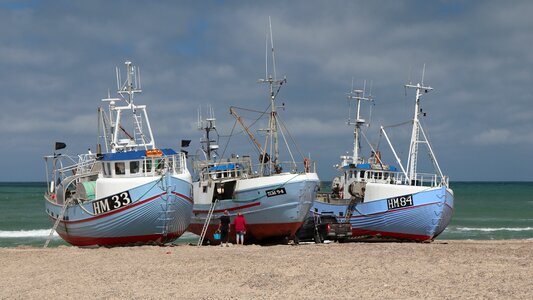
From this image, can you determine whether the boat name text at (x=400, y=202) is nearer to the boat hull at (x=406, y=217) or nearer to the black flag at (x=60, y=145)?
the boat hull at (x=406, y=217)

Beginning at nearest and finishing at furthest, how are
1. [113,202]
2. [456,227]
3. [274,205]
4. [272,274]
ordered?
[272,274], [113,202], [274,205], [456,227]

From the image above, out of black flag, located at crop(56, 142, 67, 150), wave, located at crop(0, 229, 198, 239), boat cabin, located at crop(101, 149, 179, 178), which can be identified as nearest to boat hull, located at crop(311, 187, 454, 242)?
boat cabin, located at crop(101, 149, 179, 178)

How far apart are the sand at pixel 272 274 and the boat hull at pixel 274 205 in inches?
275

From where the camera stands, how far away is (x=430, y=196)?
32812 millimetres

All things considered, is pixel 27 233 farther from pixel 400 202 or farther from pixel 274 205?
pixel 400 202

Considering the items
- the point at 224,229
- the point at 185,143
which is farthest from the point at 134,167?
the point at 224,229

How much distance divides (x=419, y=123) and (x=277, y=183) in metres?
8.63

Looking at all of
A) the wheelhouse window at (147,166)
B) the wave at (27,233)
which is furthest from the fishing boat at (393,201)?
the wave at (27,233)

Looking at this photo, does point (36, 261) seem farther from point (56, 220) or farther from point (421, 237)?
point (421, 237)

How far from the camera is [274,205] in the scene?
31375 mm

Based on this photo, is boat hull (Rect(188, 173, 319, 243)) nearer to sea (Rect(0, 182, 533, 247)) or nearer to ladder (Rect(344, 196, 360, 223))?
ladder (Rect(344, 196, 360, 223))

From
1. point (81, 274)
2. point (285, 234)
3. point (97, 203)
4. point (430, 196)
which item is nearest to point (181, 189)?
point (97, 203)

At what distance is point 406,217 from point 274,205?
6.31 m

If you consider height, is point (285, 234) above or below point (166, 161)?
below
